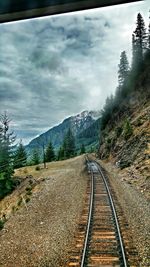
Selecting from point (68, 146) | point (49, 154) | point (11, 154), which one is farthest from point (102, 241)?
point (68, 146)

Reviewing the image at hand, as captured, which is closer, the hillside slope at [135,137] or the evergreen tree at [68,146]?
the hillside slope at [135,137]

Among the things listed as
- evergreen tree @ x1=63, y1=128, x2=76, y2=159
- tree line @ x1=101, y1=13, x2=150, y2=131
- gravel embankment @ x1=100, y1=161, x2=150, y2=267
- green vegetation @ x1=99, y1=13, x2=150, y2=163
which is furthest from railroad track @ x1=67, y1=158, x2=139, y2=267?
evergreen tree @ x1=63, y1=128, x2=76, y2=159

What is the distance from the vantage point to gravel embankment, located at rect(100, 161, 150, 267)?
7.16 metres

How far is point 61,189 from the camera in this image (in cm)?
1692

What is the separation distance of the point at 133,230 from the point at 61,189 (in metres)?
8.71

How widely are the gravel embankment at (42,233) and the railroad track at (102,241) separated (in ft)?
1.03

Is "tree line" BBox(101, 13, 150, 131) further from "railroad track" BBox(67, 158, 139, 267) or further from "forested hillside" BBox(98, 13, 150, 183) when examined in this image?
"railroad track" BBox(67, 158, 139, 267)

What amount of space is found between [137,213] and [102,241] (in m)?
3.42

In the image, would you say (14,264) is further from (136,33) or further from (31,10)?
(136,33)

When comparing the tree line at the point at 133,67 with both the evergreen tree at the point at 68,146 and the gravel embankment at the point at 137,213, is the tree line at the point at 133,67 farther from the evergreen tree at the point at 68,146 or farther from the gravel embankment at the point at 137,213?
the gravel embankment at the point at 137,213

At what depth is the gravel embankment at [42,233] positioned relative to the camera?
706 centimetres

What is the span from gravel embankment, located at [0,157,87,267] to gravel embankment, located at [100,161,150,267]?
177cm

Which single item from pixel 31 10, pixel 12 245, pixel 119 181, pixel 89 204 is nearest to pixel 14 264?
pixel 12 245

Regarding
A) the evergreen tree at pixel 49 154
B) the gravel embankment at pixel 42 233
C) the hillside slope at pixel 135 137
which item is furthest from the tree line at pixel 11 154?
the hillside slope at pixel 135 137
